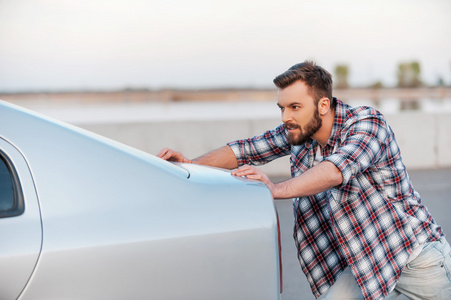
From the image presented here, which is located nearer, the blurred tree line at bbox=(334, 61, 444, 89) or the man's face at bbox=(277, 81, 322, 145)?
the man's face at bbox=(277, 81, 322, 145)

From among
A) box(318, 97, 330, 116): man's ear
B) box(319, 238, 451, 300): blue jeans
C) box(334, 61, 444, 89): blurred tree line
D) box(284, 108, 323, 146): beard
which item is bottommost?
box(334, 61, 444, 89): blurred tree line

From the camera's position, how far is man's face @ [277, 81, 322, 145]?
9.71 ft

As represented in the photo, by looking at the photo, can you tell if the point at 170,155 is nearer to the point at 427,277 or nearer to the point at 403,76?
the point at 427,277

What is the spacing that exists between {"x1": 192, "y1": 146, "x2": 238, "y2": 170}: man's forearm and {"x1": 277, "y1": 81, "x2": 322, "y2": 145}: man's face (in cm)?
69

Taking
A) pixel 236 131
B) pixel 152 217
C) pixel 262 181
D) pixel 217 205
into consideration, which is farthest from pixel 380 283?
pixel 236 131

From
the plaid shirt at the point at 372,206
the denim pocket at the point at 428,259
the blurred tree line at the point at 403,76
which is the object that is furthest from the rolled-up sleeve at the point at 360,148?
the blurred tree line at the point at 403,76

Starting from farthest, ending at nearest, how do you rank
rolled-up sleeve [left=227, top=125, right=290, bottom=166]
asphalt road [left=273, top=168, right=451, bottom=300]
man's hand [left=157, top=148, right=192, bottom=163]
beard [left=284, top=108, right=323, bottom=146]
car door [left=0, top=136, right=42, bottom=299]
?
1. asphalt road [left=273, top=168, right=451, bottom=300]
2. rolled-up sleeve [left=227, top=125, right=290, bottom=166]
3. man's hand [left=157, top=148, right=192, bottom=163]
4. beard [left=284, top=108, right=323, bottom=146]
5. car door [left=0, top=136, right=42, bottom=299]

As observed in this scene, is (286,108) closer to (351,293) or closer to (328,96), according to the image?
(328,96)

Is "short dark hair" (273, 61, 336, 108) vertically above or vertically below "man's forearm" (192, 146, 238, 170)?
above

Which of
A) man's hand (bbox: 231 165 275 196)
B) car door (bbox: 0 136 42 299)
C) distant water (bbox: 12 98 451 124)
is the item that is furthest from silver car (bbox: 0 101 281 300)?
distant water (bbox: 12 98 451 124)

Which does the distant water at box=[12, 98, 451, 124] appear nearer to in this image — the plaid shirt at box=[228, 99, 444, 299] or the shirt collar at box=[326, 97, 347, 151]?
the shirt collar at box=[326, 97, 347, 151]

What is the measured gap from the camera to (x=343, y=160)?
276 centimetres

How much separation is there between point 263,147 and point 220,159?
0.26 m

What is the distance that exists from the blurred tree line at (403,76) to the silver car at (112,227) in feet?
222
